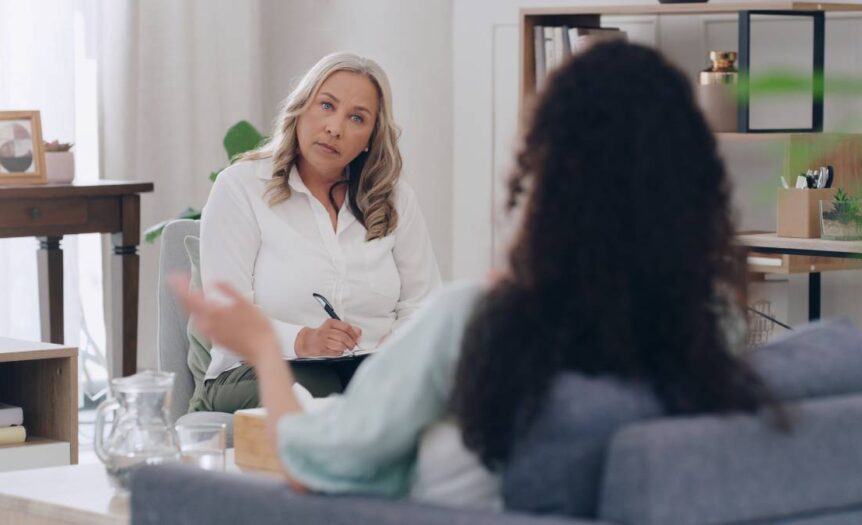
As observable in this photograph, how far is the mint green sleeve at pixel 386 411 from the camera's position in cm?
137

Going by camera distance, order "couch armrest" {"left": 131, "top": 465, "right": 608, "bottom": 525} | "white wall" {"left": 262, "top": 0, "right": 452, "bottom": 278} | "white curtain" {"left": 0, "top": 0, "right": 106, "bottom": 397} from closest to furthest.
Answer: "couch armrest" {"left": 131, "top": 465, "right": 608, "bottom": 525}, "white curtain" {"left": 0, "top": 0, "right": 106, "bottom": 397}, "white wall" {"left": 262, "top": 0, "right": 452, "bottom": 278}

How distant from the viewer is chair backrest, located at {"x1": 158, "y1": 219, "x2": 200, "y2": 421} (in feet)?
9.69

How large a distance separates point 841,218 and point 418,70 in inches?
70.0

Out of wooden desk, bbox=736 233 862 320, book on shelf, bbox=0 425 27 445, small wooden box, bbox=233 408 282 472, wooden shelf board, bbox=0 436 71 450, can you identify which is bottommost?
wooden shelf board, bbox=0 436 71 450

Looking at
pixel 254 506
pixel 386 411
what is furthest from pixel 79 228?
pixel 386 411

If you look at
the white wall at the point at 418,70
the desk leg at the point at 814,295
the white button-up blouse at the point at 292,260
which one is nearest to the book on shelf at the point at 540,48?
the white wall at the point at 418,70

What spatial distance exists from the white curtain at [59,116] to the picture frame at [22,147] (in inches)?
19.0

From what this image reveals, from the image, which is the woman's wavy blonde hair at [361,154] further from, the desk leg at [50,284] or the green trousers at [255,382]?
the desk leg at [50,284]

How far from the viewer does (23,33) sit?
4359mm

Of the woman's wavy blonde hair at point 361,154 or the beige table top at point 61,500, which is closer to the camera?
the beige table top at point 61,500

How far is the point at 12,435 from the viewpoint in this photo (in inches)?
119

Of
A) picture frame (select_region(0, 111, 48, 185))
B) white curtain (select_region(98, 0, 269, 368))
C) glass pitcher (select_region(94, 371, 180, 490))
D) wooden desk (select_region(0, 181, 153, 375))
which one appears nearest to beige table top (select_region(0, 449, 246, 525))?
glass pitcher (select_region(94, 371, 180, 490))

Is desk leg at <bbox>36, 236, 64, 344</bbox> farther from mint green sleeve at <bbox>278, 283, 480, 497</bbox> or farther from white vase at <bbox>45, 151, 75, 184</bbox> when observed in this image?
mint green sleeve at <bbox>278, 283, 480, 497</bbox>

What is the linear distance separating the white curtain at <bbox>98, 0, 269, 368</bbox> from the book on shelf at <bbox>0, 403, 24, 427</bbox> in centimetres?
166
